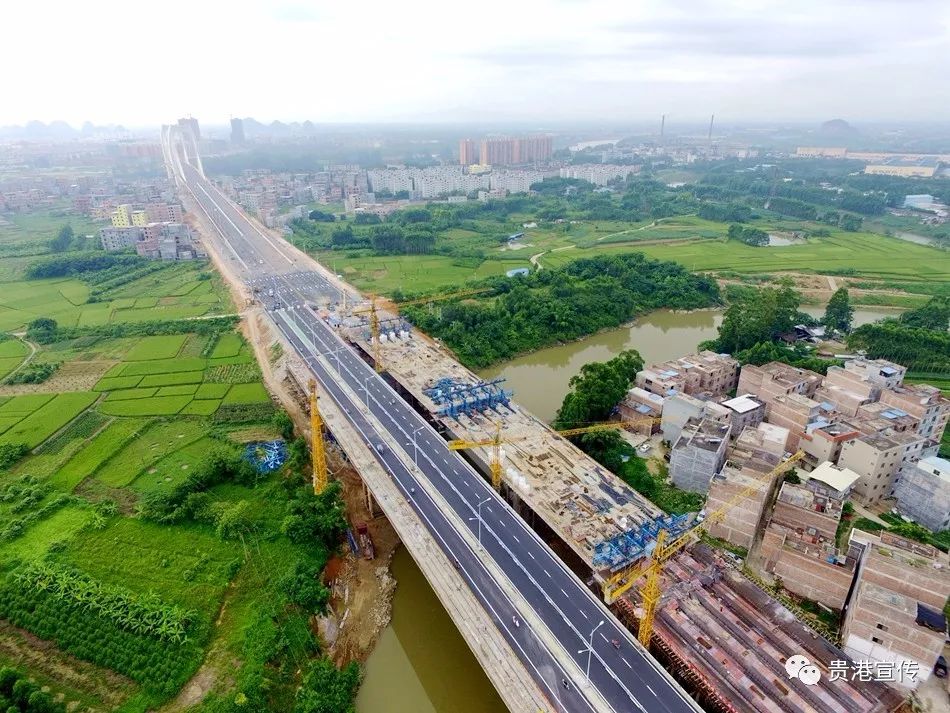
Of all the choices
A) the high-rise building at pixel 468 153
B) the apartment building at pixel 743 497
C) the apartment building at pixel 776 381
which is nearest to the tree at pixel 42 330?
the apartment building at pixel 743 497

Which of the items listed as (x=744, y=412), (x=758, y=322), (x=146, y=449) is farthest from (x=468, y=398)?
(x=758, y=322)

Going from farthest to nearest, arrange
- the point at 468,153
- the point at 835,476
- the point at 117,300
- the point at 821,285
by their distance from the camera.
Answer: the point at 468,153
the point at 821,285
the point at 117,300
the point at 835,476

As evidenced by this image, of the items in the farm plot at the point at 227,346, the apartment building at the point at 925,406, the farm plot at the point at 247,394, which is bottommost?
the farm plot at the point at 247,394

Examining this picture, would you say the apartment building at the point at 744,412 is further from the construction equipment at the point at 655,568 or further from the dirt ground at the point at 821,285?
the dirt ground at the point at 821,285

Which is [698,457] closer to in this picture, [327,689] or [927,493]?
[927,493]

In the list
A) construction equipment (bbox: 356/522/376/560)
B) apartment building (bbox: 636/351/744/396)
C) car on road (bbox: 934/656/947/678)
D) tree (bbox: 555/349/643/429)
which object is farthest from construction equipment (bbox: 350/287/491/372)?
car on road (bbox: 934/656/947/678)

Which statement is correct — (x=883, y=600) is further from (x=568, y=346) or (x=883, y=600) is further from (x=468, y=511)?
(x=568, y=346)
